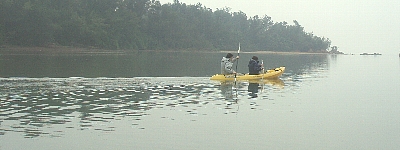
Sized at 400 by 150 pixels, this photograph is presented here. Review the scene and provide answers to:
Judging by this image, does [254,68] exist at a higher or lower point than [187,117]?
higher

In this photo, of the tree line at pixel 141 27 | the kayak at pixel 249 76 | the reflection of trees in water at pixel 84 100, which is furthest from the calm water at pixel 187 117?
the tree line at pixel 141 27

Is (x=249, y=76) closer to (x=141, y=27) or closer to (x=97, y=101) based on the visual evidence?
(x=97, y=101)

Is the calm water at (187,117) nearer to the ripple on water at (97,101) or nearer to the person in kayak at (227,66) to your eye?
the ripple on water at (97,101)

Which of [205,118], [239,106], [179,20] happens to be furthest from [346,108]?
[179,20]

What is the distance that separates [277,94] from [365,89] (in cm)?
593

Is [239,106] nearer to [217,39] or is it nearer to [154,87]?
[154,87]

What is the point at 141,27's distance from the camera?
341 feet

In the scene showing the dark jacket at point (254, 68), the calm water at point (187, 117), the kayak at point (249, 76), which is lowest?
the calm water at point (187, 117)

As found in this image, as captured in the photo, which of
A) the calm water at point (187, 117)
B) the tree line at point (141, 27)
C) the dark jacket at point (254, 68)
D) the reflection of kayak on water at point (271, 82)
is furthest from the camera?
the tree line at point (141, 27)

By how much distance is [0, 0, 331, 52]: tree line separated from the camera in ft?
219

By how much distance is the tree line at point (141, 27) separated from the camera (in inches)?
2633

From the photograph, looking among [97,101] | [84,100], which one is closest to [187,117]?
[97,101]

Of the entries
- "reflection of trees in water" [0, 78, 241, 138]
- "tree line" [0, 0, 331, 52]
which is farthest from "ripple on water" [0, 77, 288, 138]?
"tree line" [0, 0, 331, 52]

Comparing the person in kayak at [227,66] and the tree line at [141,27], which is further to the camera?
Answer: the tree line at [141,27]
